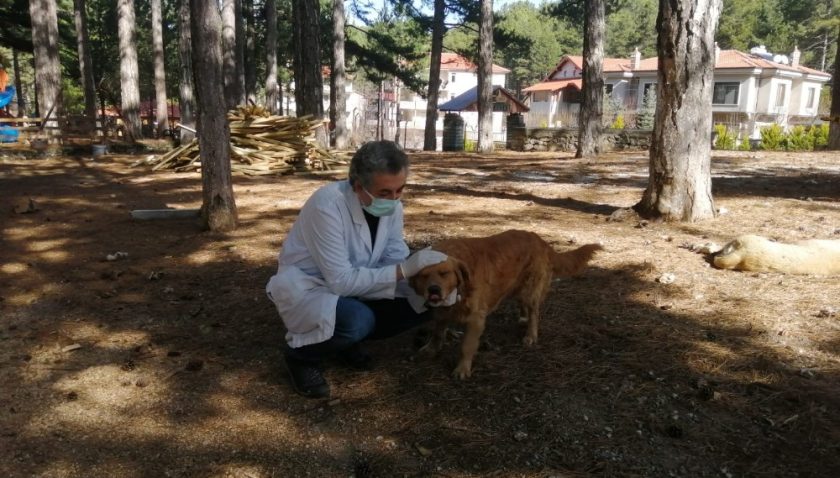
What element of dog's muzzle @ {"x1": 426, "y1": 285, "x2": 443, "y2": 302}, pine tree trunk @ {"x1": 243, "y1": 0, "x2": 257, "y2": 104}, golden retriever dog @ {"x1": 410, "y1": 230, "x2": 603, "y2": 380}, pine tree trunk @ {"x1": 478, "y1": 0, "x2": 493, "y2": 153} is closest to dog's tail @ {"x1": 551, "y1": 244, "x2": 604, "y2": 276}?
golden retriever dog @ {"x1": 410, "y1": 230, "x2": 603, "y2": 380}

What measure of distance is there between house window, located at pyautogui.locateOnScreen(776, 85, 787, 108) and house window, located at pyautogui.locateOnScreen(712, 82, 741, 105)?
154 inches

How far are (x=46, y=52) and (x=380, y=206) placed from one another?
18.3 meters

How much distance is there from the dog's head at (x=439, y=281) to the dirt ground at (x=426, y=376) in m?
0.57

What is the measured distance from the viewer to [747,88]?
4678cm

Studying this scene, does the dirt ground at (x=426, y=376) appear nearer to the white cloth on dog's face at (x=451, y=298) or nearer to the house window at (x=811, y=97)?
the white cloth on dog's face at (x=451, y=298)

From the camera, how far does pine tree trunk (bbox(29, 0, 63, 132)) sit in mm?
17094

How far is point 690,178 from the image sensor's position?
22.3 feet

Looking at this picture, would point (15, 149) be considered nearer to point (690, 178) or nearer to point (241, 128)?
point (241, 128)

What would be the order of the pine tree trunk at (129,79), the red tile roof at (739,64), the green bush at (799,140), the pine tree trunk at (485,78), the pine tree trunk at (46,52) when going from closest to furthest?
the pine tree trunk at (46,52), the pine tree trunk at (129,79), the pine tree trunk at (485,78), the green bush at (799,140), the red tile roof at (739,64)

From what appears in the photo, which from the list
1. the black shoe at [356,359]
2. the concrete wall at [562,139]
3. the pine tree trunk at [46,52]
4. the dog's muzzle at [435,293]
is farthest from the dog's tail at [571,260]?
the pine tree trunk at [46,52]

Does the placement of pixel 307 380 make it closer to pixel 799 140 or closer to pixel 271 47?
pixel 271 47

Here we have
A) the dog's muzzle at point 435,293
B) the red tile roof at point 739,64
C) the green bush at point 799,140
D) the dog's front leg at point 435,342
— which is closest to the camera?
the dog's muzzle at point 435,293

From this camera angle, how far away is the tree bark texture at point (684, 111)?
6.58 meters

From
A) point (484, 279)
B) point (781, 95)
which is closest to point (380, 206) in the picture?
point (484, 279)
